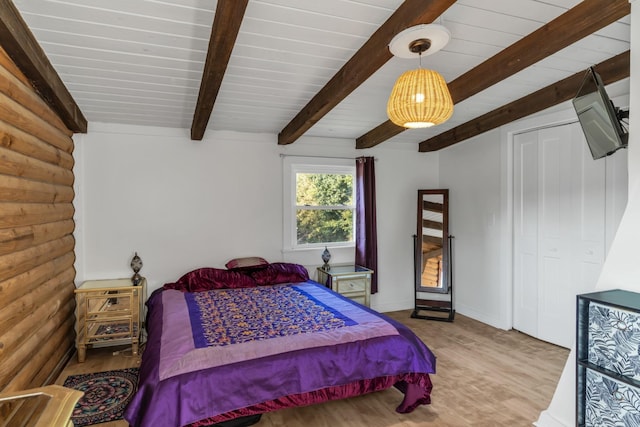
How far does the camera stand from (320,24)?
7.63 ft

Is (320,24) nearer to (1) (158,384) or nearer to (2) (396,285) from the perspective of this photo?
(1) (158,384)

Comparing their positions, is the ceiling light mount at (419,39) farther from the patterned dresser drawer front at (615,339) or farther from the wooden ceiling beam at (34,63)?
the wooden ceiling beam at (34,63)

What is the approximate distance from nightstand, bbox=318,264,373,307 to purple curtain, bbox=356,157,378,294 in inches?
9.7

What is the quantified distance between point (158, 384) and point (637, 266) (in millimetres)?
2619

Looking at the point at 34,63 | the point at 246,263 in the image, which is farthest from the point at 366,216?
the point at 34,63

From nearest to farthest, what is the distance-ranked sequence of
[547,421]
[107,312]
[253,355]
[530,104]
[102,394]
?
[253,355], [547,421], [102,394], [107,312], [530,104]

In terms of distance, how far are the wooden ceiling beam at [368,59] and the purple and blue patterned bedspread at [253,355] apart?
1714 millimetres

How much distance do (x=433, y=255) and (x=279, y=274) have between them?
6.71 ft

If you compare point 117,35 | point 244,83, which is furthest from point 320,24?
point 117,35

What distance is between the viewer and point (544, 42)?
8.14 ft

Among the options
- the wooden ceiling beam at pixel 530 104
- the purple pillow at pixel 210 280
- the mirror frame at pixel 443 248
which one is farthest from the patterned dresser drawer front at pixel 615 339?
the purple pillow at pixel 210 280

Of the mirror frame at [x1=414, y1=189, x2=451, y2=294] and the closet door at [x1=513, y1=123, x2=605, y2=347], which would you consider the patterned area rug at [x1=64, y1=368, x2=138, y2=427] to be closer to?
the mirror frame at [x1=414, y1=189, x2=451, y2=294]

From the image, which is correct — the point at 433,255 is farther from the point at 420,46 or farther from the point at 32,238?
the point at 32,238

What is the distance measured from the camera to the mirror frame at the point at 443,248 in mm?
4836
